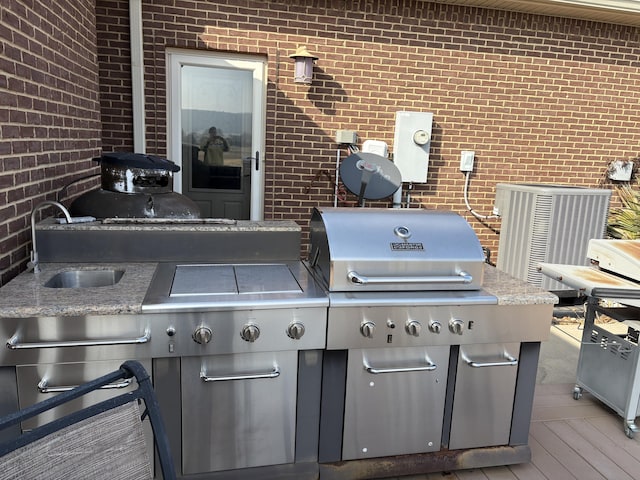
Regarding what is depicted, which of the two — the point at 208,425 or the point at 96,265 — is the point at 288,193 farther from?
the point at 208,425

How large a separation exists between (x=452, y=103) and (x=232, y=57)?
7.22 ft

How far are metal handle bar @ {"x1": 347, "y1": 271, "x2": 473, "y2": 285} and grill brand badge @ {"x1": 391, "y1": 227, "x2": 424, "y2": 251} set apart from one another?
134 millimetres

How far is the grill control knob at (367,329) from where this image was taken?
2043 millimetres

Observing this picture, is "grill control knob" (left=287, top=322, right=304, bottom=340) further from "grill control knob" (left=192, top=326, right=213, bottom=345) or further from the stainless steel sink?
the stainless steel sink

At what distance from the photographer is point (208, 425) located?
2.00 meters

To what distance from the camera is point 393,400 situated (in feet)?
7.14

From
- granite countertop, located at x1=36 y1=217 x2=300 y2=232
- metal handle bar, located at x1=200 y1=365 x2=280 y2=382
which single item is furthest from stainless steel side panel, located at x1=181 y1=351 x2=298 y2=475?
granite countertop, located at x1=36 y1=217 x2=300 y2=232

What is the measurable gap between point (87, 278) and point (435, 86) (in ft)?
12.4

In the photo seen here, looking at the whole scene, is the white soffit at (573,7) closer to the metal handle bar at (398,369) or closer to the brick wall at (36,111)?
the brick wall at (36,111)

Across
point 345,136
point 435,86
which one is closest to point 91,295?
point 345,136

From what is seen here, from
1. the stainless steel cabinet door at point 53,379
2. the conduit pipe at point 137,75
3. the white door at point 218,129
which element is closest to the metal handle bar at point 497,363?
the stainless steel cabinet door at point 53,379

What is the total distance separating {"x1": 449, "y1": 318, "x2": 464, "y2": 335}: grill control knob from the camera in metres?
2.13

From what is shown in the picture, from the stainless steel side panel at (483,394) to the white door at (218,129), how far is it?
120 inches

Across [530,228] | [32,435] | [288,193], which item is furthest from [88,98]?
[530,228]
